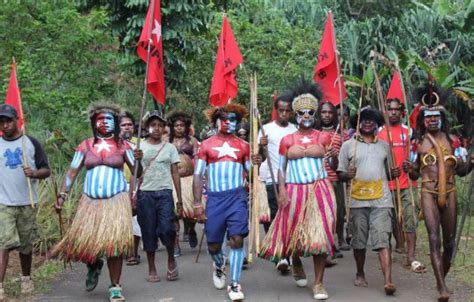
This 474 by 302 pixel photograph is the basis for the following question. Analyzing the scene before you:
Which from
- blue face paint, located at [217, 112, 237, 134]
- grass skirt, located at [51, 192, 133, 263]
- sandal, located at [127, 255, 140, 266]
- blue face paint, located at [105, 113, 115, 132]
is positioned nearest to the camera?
grass skirt, located at [51, 192, 133, 263]

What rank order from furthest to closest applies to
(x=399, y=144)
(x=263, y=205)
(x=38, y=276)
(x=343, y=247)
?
(x=343, y=247)
(x=263, y=205)
(x=399, y=144)
(x=38, y=276)

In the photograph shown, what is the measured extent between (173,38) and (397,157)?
15.5 feet

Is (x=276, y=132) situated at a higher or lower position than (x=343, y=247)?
higher

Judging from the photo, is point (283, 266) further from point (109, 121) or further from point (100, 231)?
point (109, 121)

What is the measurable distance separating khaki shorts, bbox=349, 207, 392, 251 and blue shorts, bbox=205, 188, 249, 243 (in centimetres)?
115

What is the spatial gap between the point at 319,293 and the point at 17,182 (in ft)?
10.6

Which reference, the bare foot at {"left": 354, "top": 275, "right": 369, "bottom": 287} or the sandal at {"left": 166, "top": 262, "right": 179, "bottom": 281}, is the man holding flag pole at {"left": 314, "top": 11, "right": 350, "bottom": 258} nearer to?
the bare foot at {"left": 354, "top": 275, "right": 369, "bottom": 287}

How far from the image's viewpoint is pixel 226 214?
7.87 metres

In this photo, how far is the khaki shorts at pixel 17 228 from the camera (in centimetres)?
776

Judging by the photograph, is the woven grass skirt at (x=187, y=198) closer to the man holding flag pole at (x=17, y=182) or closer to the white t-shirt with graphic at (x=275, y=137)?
the white t-shirt with graphic at (x=275, y=137)

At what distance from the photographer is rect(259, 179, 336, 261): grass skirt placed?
7617 millimetres

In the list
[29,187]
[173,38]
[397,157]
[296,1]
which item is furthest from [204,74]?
[29,187]

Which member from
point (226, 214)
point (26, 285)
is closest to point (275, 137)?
point (226, 214)

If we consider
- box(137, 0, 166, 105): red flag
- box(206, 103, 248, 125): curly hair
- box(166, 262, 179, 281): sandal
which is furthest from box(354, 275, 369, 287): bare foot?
box(137, 0, 166, 105): red flag
